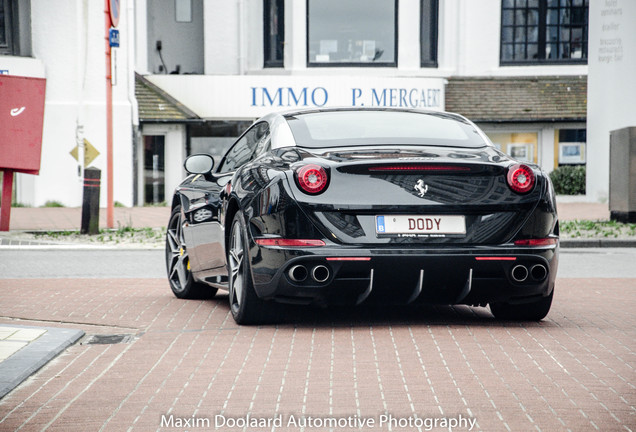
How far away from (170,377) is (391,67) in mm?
29316

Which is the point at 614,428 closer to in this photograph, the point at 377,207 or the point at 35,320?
the point at 377,207

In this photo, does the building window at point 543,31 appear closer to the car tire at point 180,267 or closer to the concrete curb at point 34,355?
the car tire at point 180,267

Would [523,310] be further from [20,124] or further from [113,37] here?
[113,37]

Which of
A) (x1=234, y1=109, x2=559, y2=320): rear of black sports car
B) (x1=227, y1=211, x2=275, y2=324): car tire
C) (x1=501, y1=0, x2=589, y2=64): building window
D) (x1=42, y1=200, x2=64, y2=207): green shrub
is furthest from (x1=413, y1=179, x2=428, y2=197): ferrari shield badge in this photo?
(x1=501, y1=0, x2=589, y2=64): building window

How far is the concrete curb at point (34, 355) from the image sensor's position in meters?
4.95

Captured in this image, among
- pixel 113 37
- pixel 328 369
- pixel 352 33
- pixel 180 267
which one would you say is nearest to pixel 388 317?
pixel 328 369

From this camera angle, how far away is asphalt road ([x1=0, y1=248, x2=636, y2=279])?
37.2ft

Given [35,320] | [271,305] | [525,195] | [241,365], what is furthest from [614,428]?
[35,320]

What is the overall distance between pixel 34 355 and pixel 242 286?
145 centimetres

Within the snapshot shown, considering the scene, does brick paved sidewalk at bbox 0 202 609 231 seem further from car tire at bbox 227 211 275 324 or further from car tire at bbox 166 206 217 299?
car tire at bbox 227 211 275 324

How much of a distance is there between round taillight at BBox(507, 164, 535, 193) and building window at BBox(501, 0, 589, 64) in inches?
1158

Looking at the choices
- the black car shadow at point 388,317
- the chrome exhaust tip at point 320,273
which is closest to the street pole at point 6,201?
the black car shadow at point 388,317

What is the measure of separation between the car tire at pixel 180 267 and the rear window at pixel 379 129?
1.75 meters

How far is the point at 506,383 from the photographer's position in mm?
4848
